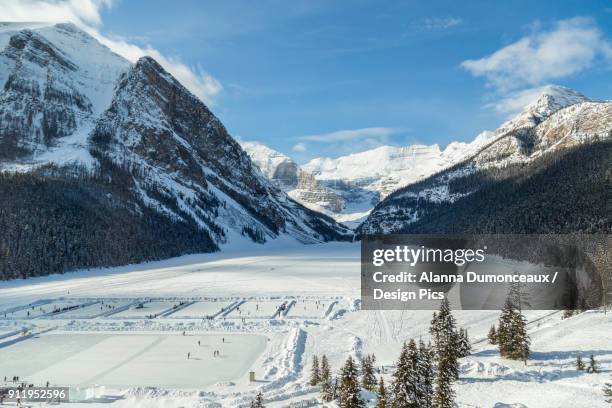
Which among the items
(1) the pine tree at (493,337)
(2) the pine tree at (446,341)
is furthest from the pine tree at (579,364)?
(2) the pine tree at (446,341)

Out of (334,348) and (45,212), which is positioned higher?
(45,212)

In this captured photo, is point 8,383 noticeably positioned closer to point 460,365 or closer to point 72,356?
point 72,356

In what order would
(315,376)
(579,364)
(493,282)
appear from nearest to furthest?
(315,376), (579,364), (493,282)

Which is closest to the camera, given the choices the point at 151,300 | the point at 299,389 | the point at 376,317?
the point at 299,389

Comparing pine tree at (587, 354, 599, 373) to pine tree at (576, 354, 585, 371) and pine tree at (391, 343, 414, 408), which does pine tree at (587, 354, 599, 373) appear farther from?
pine tree at (391, 343, 414, 408)

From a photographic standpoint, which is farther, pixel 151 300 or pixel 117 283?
pixel 117 283

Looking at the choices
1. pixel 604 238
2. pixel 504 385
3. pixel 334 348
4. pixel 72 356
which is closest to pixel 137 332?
pixel 72 356

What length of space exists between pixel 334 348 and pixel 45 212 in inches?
4270

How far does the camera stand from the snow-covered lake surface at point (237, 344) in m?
38.2

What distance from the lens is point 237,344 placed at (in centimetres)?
5422

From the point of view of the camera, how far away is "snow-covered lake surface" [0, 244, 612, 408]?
38.2 meters

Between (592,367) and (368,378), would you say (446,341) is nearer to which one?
(368,378)

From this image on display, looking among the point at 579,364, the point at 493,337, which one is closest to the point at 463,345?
the point at 493,337

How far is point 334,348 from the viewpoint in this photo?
51.7m
